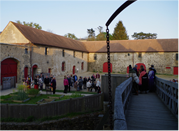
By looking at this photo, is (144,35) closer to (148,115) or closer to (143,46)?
(143,46)

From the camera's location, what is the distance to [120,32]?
53.7m

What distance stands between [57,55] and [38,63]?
4603mm

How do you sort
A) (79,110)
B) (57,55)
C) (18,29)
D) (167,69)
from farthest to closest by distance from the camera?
(167,69), (57,55), (18,29), (79,110)

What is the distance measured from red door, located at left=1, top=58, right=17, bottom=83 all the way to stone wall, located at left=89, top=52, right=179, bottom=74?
20.4m

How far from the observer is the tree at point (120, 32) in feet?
176

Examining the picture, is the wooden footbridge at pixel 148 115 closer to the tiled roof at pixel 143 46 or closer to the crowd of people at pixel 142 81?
the crowd of people at pixel 142 81

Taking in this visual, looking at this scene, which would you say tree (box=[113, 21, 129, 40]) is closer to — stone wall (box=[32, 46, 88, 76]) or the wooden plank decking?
stone wall (box=[32, 46, 88, 76])

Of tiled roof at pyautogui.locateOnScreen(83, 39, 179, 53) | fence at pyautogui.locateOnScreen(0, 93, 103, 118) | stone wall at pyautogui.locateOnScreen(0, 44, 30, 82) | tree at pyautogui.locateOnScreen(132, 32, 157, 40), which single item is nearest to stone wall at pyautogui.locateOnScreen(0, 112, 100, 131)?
fence at pyautogui.locateOnScreen(0, 93, 103, 118)

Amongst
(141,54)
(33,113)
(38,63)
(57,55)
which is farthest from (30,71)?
(141,54)

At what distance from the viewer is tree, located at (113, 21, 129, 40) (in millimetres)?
53688

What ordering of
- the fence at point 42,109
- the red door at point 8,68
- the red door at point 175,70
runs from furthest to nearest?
the red door at point 175,70
the red door at point 8,68
the fence at point 42,109

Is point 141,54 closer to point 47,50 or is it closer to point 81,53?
point 81,53

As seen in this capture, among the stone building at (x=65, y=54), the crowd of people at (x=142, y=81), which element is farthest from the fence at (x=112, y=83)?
the stone building at (x=65, y=54)

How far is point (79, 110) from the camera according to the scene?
10.1 meters
